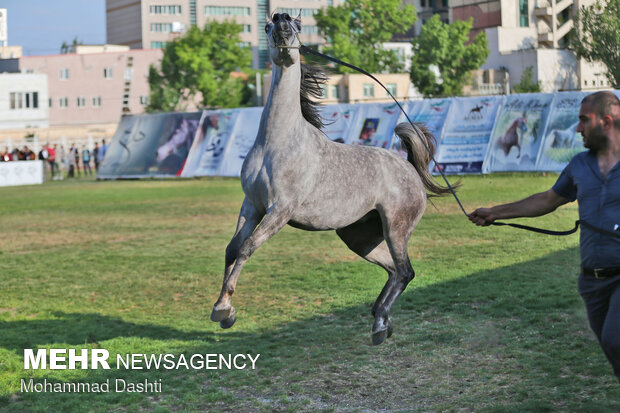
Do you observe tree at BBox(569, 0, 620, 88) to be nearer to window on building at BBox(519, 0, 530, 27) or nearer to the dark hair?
window on building at BBox(519, 0, 530, 27)

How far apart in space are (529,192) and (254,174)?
2112 centimetres

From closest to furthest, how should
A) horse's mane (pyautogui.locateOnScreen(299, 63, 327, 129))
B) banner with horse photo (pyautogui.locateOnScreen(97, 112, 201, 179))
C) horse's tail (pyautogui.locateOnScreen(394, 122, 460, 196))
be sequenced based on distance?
horse's mane (pyautogui.locateOnScreen(299, 63, 327, 129)), horse's tail (pyautogui.locateOnScreen(394, 122, 460, 196)), banner with horse photo (pyautogui.locateOnScreen(97, 112, 201, 179))

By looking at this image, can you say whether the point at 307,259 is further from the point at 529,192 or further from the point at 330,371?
the point at 529,192

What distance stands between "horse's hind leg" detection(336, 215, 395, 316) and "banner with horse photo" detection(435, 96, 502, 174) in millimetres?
26451

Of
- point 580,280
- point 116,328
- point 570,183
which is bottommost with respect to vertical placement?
point 116,328

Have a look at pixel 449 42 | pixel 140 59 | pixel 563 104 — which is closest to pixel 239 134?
pixel 563 104

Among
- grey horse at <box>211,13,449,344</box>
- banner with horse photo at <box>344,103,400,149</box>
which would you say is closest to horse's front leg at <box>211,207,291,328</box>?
grey horse at <box>211,13,449,344</box>

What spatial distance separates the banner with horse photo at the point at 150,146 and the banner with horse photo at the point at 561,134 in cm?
1862

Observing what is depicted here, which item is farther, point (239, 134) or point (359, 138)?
point (239, 134)

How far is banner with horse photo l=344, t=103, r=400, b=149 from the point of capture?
1448 inches

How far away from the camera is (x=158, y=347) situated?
1002 centimetres

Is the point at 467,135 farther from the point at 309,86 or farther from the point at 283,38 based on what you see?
the point at 283,38

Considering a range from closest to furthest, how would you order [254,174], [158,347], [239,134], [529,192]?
[254,174], [158,347], [529,192], [239,134]

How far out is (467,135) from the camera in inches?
1369
